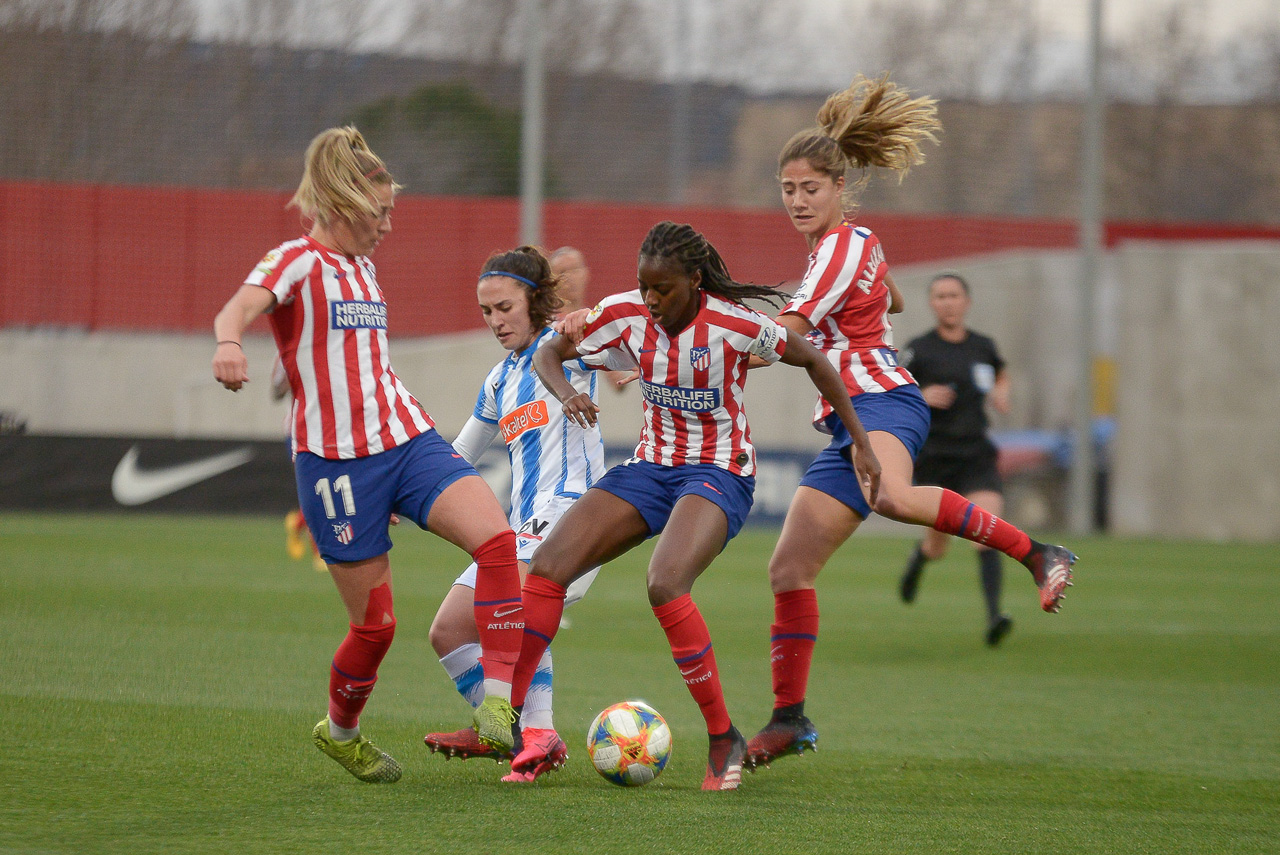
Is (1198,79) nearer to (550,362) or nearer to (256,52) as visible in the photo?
(256,52)

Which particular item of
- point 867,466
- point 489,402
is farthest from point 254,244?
point 867,466

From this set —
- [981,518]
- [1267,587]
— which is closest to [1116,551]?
[1267,587]

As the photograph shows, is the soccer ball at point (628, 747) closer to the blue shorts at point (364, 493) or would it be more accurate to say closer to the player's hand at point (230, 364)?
the blue shorts at point (364, 493)

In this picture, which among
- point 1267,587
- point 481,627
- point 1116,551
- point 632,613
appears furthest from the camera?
point 1116,551

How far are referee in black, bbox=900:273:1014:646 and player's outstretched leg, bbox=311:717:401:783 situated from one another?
4753mm

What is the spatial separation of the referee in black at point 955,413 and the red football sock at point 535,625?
435 cm

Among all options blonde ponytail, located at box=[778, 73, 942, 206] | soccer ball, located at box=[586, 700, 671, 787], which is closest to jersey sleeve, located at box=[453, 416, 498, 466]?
soccer ball, located at box=[586, 700, 671, 787]

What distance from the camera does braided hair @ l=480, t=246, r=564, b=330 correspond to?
16.6 ft

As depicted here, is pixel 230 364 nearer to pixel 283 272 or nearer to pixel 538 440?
→ pixel 283 272

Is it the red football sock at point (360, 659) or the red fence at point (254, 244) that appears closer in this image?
the red football sock at point (360, 659)

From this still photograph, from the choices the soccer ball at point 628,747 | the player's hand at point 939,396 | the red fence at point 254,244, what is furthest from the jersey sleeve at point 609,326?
the red fence at point 254,244

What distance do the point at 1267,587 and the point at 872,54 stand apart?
1005cm

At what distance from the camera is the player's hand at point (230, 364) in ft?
12.2

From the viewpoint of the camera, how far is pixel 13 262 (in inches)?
790
